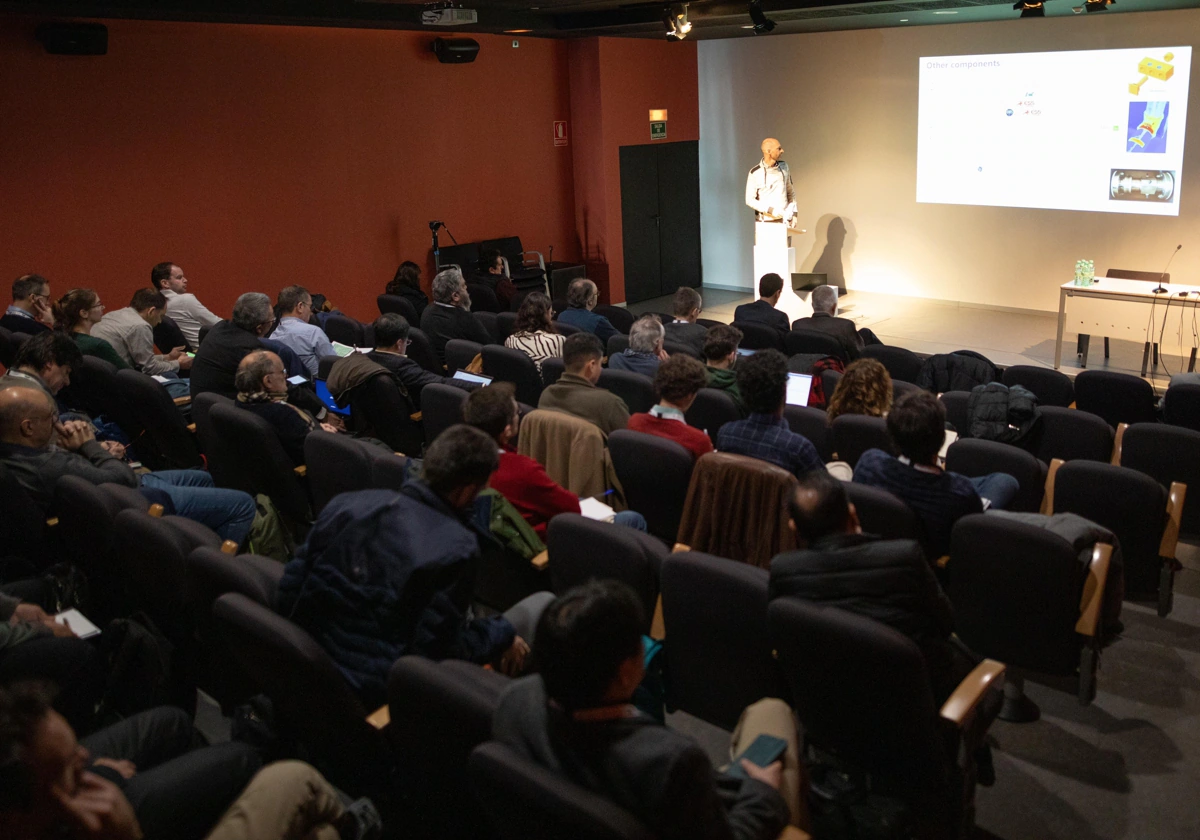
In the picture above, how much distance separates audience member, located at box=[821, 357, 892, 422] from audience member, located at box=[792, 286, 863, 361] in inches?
78.2

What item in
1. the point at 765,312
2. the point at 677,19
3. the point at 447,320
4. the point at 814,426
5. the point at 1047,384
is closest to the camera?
the point at 814,426

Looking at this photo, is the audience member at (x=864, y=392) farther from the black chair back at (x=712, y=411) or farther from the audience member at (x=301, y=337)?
the audience member at (x=301, y=337)

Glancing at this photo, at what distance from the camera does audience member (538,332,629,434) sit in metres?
4.48

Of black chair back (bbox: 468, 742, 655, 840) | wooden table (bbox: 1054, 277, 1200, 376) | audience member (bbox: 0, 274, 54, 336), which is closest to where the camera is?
black chair back (bbox: 468, 742, 655, 840)

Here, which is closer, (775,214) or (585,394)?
(585,394)

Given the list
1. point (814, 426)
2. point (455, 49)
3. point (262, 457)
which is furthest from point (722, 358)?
point (455, 49)

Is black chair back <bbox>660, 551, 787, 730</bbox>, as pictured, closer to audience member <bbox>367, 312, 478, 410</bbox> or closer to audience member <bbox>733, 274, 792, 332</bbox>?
audience member <bbox>367, 312, 478, 410</bbox>

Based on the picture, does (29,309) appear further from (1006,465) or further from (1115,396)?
(1115,396)

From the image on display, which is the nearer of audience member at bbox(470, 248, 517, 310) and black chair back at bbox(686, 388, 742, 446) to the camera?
black chair back at bbox(686, 388, 742, 446)

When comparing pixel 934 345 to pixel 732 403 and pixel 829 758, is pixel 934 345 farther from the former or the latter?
pixel 829 758

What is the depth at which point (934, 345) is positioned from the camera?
9383 millimetres

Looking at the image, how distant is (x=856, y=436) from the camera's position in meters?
4.28

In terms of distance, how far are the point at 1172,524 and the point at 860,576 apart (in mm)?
1995

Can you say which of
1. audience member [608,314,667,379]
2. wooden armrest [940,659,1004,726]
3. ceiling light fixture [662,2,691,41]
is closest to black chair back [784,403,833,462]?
audience member [608,314,667,379]
